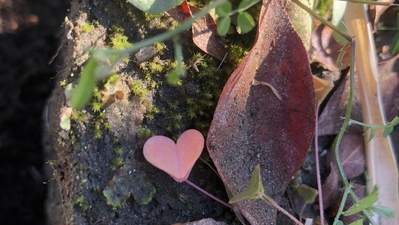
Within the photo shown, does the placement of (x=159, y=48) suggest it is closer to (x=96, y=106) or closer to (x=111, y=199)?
(x=96, y=106)

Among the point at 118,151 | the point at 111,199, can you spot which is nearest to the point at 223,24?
the point at 118,151

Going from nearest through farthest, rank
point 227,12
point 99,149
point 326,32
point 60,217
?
1. point 227,12
2. point 99,149
3. point 60,217
4. point 326,32

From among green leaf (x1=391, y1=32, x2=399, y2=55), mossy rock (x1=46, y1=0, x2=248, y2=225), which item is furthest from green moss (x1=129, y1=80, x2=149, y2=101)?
green leaf (x1=391, y1=32, x2=399, y2=55)

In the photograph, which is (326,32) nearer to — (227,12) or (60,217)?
(227,12)

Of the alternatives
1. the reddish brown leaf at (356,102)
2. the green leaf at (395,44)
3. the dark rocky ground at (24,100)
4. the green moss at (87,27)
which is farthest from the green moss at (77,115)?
the green leaf at (395,44)

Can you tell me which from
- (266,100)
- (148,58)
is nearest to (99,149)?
(148,58)

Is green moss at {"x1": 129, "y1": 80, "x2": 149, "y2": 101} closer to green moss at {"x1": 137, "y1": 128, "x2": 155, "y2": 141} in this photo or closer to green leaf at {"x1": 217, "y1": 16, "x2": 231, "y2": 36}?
green moss at {"x1": 137, "y1": 128, "x2": 155, "y2": 141}
